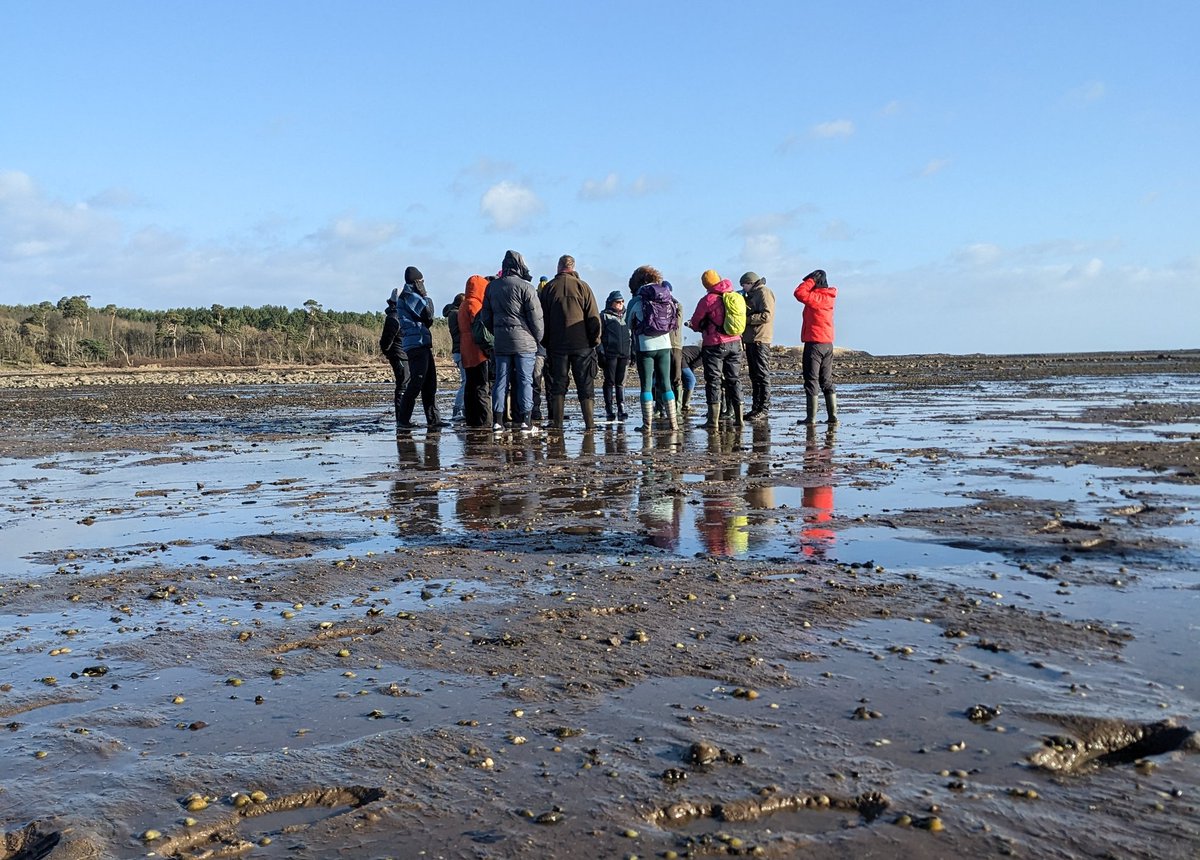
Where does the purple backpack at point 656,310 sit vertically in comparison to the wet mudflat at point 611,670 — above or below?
above

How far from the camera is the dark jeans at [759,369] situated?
1641 centimetres

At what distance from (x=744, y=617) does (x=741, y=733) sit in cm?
136

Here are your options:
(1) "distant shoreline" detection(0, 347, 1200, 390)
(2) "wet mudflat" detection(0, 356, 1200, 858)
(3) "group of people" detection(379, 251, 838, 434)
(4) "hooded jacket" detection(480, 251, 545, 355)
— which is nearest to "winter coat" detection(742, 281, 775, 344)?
(3) "group of people" detection(379, 251, 838, 434)

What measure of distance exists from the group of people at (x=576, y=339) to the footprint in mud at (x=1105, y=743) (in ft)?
36.6

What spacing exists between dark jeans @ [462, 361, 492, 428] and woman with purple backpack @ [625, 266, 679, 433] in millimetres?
2289

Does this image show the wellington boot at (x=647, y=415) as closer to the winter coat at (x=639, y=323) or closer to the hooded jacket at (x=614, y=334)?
the winter coat at (x=639, y=323)

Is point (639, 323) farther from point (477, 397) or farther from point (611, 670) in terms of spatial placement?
point (611, 670)

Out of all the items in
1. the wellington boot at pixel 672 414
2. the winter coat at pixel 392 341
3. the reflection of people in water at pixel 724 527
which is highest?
the winter coat at pixel 392 341

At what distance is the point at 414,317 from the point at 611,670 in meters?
11.5

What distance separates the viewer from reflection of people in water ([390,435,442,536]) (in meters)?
7.49

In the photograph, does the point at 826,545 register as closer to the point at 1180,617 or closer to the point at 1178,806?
the point at 1180,617

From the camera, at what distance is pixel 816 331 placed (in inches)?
602

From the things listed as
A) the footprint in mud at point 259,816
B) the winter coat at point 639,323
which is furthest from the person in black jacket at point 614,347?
the footprint in mud at point 259,816

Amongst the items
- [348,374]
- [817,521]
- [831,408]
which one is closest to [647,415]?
[831,408]
